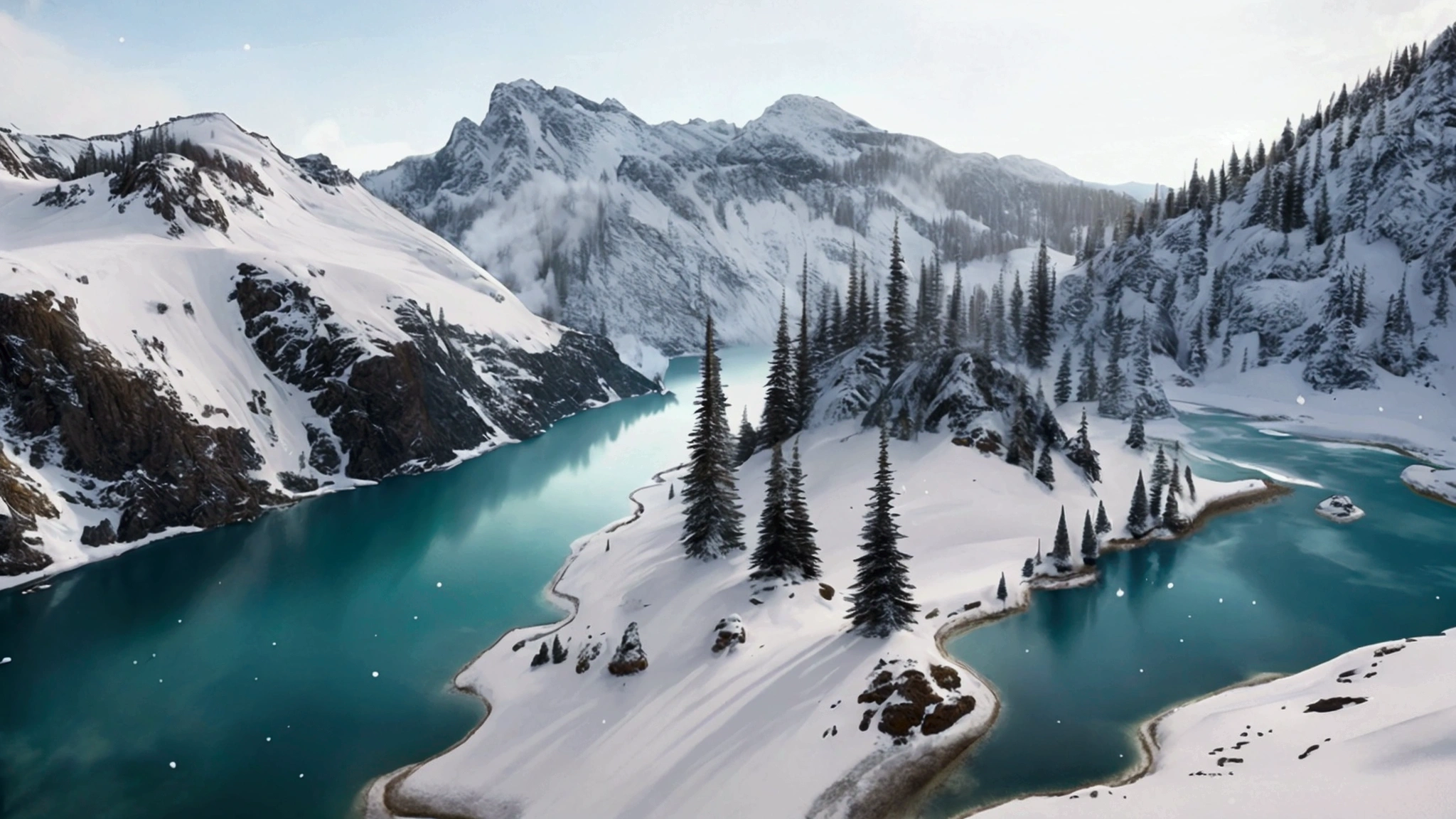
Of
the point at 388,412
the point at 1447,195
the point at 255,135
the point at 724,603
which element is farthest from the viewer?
the point at 255,135

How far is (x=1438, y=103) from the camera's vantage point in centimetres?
13388

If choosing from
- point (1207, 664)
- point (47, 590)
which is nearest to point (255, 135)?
point (47, 590)

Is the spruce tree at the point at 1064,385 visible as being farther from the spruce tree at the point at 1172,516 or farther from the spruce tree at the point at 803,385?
the spruce tree at the point at 1172,516

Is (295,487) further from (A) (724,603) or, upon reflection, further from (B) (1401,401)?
(B) (1401,401)

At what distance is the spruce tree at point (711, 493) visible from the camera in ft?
180

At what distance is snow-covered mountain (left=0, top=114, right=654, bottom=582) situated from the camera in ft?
225

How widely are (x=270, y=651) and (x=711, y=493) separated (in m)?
31.3

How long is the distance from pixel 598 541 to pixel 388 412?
47.0 m

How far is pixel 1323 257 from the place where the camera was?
451 ft

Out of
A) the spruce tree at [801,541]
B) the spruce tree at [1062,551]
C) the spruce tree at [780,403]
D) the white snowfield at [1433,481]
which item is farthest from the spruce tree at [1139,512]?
the white snowfield at [1433,481]

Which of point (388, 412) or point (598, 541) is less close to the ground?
point (388, 412)

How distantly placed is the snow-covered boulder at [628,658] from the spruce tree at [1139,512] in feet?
154

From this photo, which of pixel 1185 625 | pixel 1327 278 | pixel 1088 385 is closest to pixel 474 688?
pixel 1185 625

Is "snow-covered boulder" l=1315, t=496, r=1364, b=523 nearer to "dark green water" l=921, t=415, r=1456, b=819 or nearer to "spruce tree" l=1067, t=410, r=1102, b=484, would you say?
"dark green water" l=921, t=415, r=1456, b=819
